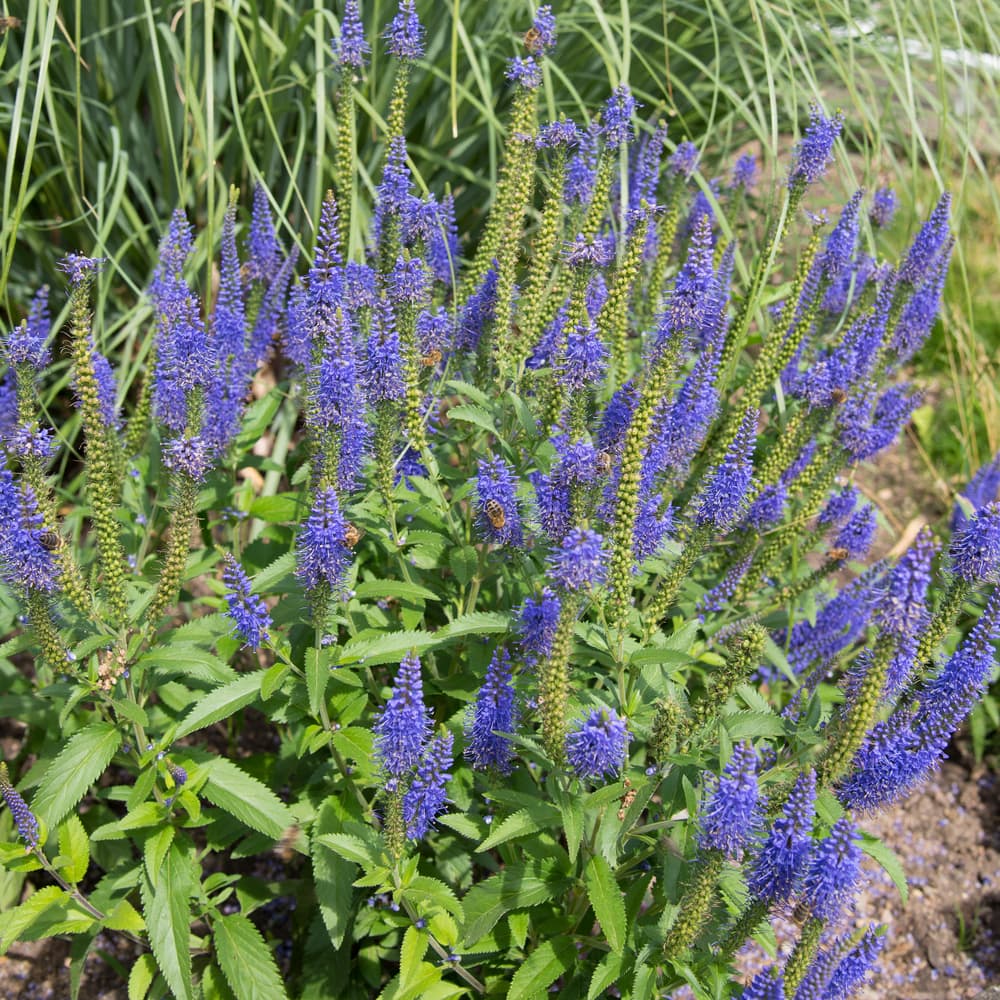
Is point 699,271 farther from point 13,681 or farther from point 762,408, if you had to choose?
point 13,681

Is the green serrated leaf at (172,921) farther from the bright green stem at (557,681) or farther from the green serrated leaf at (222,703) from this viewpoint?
the bright green stem at (557,681)

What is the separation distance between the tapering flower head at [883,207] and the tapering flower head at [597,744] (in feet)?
9.99

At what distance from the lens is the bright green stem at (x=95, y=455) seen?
107 inches

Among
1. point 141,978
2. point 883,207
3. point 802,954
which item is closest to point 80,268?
point 141,978

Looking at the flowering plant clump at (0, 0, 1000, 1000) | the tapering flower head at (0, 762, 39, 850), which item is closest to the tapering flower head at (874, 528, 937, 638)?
the flowering plant clump at (0, 0, 1000, 1000)

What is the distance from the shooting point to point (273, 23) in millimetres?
5508

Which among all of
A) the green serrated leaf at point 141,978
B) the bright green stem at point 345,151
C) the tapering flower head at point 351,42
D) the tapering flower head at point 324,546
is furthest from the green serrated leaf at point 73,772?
the tapering flower head at point 351,42

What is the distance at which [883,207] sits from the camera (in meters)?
4.74

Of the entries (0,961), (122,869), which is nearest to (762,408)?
(122,869)

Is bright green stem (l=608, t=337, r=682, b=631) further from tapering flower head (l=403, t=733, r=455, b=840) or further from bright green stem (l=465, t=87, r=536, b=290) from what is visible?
bright green stem (l=465, t=87, r=536, b=290)

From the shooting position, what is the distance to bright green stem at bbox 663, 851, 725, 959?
255cm

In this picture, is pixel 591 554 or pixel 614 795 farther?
pixel 614 795

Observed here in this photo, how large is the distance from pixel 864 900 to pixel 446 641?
2623mm

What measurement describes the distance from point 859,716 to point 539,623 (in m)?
0.81
